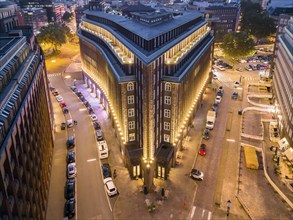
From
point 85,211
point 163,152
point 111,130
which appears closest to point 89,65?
point 111,130

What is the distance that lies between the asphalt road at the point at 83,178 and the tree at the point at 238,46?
314 ft

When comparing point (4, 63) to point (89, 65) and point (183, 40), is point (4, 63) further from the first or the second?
point (89, 65)

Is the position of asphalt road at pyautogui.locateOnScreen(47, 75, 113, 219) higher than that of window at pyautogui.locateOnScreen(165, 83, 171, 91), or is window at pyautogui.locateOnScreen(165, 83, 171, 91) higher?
window at pyautogui.locateOnScreen(165, 83, 171, 91)

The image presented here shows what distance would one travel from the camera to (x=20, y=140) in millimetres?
42844

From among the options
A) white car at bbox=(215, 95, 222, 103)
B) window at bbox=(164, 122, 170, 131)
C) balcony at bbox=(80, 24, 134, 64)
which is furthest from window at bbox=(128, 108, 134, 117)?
white car at bbox=(215, 95, 222, 103)

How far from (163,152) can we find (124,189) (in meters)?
12.7

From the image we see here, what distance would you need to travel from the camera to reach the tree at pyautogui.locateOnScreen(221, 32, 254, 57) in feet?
507

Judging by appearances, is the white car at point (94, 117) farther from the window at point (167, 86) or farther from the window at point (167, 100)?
the window at point (167, 86)

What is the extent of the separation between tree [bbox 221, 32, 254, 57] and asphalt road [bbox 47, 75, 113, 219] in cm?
9566

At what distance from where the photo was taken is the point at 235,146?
80938 millimetres

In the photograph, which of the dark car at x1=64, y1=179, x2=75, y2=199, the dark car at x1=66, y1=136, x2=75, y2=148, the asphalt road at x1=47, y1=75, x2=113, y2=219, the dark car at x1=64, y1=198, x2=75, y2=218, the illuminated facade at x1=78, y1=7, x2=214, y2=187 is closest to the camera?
the dark car at x1=64, y1=198, x2=75, y2=218

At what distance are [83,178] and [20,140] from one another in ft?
93.6

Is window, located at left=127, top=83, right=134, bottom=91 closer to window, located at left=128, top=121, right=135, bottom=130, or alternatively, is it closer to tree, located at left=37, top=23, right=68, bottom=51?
window, located at left=128, top=121, right=135, bottom=130

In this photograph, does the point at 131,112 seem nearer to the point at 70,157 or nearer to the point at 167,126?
the point at 167,126
